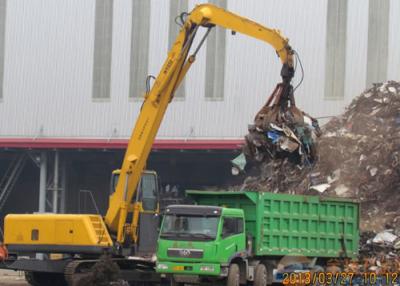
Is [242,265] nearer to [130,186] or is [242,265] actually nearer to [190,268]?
[190,268]

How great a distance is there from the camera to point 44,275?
22.8 m

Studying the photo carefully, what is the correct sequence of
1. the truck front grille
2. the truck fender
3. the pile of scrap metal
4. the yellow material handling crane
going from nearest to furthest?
the truck front grille
the truck fender
the yellow material handling crane
the pile of scrap metal

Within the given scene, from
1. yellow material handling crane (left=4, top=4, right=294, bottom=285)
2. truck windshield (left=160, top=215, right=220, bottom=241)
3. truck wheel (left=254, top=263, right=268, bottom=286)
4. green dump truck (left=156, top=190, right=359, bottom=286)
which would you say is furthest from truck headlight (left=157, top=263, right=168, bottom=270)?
truck wheel (left=254, top=263, right=268, bottom=286)

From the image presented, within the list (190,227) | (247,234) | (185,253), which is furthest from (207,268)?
(247,234)

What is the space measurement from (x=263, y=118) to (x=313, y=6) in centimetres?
1676

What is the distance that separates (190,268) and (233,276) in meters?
1.08

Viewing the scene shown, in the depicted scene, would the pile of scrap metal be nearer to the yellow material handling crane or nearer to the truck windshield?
the yellow material handling crane

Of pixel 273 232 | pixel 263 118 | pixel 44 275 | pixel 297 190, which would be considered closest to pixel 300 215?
pixel 273 232

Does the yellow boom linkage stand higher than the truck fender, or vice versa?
the yellow boom linkage

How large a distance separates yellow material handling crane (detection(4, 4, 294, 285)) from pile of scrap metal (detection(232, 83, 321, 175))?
1.44 feet

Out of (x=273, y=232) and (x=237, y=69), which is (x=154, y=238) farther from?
(x=237, y=69)

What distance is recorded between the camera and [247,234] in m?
20.9

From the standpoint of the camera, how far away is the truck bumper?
63.7ft

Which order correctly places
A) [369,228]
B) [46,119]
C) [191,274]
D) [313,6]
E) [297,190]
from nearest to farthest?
→ [191,274] → [369,228] → [297,190] → [313,6] → [46,119]
